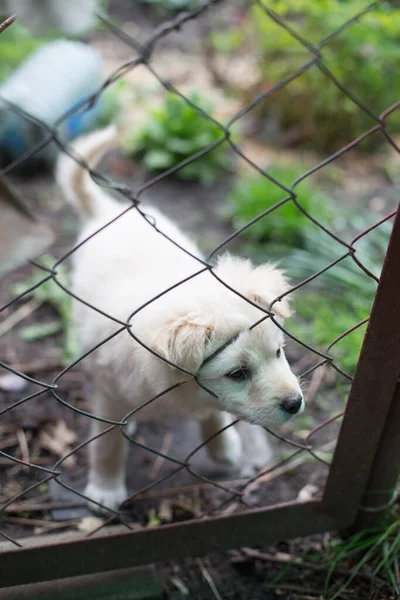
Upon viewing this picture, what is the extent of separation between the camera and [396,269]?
1507mm

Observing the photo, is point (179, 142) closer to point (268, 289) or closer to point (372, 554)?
point (268, 289)

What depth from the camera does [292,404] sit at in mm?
1799

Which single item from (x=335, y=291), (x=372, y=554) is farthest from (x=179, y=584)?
(x=335, y=291)

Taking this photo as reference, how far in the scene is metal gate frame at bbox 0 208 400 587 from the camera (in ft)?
5.46

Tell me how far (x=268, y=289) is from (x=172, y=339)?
1.18 ft

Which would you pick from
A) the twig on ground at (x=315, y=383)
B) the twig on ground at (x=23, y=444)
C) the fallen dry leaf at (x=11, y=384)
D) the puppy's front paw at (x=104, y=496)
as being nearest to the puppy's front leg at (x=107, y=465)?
the puppy's front paw at (x=104, y=496)

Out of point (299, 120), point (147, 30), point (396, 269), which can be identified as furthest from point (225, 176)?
point (147, 30)

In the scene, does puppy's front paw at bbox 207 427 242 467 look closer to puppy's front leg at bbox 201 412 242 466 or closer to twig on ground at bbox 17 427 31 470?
puppy's front leg at bbox 201 412 242 466

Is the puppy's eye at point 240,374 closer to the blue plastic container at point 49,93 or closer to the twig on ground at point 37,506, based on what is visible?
the twig on ground at point 37,506

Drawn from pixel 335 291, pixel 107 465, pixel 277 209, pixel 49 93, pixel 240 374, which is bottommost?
pixel 240 374

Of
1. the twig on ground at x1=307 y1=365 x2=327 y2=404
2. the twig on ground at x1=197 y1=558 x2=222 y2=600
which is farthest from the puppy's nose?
the twig on ground at x1=307 y1=365 x2=327 y2=404

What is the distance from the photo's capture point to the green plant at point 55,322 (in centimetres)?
322

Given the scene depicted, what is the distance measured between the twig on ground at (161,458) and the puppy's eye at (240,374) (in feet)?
3.34

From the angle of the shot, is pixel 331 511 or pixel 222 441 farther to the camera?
pixel 222 441
